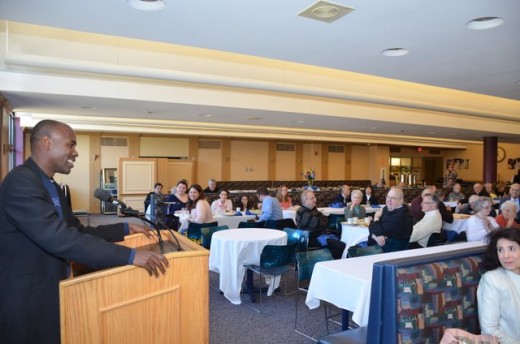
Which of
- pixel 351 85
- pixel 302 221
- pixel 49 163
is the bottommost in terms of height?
pixel 302 221

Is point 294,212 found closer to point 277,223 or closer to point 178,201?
point 277,223

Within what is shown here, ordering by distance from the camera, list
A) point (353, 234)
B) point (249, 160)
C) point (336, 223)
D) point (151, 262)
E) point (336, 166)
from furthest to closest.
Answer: point (336, 166), point (249, 160), point (336, 223), point (353, 234), point (151, 262)

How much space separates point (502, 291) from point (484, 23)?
2.33 meters

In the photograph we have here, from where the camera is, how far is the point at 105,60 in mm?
6008

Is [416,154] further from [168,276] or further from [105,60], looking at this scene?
[168,276]

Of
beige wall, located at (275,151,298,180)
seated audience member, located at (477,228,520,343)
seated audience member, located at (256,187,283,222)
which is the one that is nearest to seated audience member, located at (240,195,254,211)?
seated audience member, located at (256,187,283,222)

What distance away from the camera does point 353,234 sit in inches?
229

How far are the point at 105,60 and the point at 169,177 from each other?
8.57 meters

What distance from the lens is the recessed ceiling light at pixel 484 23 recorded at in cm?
326

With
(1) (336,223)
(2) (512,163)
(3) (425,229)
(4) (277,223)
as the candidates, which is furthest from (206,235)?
(2) (512,163)

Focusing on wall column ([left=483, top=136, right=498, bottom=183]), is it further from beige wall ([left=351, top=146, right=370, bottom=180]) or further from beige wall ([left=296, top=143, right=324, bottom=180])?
beige wall ([left=296, top=143, right=324, bottom=180])

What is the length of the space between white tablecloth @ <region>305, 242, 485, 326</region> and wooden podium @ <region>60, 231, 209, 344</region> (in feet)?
4.72

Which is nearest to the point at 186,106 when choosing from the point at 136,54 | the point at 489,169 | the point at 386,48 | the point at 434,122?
the point at 136,54

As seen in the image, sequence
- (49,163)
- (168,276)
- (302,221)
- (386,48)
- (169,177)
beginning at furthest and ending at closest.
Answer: (169,177) → (302,221) → (386,48) → (49,163) → (168,276)
